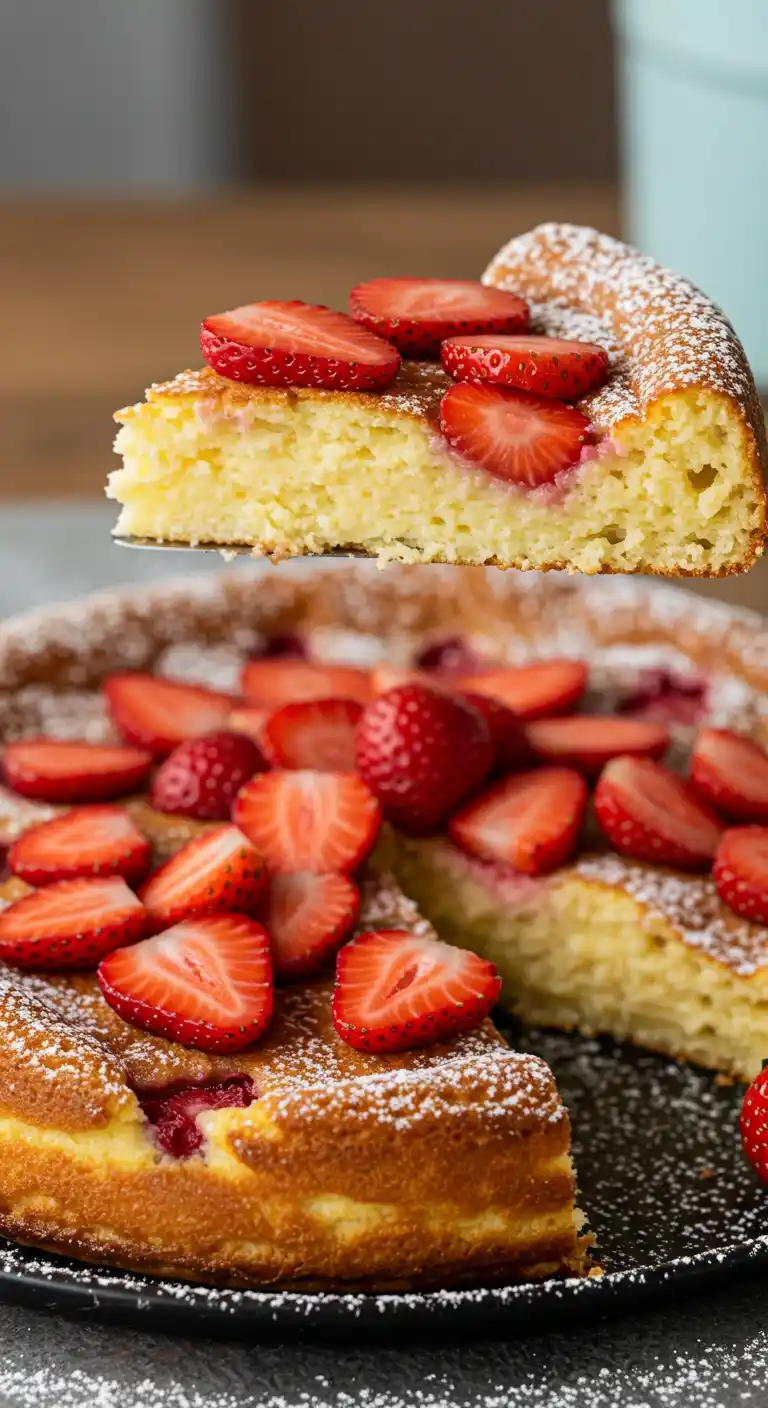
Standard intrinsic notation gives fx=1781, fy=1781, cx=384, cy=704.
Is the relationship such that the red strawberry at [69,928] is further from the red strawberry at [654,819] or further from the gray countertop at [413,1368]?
the red strawberry at [654,819]

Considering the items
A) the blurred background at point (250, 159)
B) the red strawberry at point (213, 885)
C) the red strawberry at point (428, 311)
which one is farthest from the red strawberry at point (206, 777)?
the blurred background at point (250, 159)

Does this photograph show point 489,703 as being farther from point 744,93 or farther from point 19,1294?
point 744,93

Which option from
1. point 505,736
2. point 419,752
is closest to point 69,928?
point 419,752

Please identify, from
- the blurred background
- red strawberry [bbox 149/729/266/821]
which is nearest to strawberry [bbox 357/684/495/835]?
red strawberry [bbox 149/729/266/821]

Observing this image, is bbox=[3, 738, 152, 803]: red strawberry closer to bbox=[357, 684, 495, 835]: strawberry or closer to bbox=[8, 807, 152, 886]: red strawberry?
bbox=[8, 807, 152, 886]: red strawberry

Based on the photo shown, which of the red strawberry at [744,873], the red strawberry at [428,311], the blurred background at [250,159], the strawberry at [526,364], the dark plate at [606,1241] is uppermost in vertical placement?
the red strawberry at [428,311]
